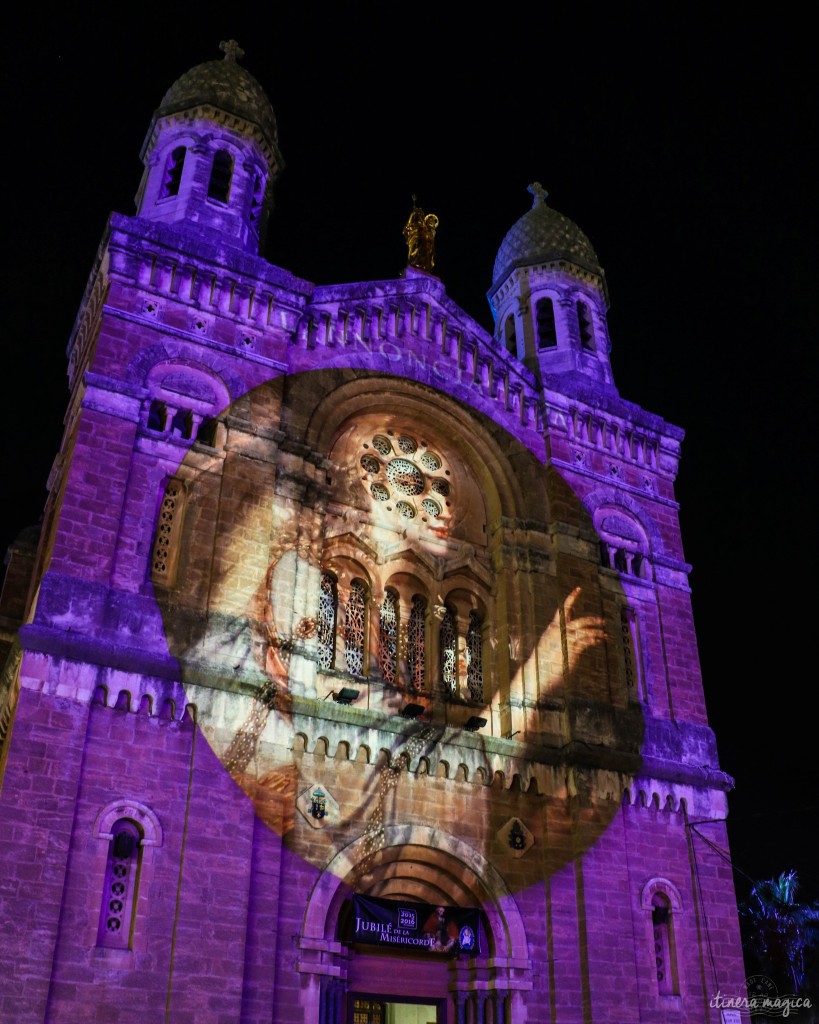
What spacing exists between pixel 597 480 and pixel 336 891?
13111 millimetres

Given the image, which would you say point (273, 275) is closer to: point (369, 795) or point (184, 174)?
point (184, 174)

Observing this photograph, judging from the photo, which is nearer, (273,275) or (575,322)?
(273,275)

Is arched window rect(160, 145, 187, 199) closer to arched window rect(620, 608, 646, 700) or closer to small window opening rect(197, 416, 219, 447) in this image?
small window opening rect(197, 416, 219, 447)

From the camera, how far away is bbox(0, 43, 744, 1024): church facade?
54.2 feet

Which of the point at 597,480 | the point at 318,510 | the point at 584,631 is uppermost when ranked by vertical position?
the point at 597,480

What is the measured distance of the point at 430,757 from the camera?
20078 millimetres

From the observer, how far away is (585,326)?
31.3m

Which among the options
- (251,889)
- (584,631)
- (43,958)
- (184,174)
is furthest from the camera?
(184,174)

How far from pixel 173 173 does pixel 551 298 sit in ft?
39.6

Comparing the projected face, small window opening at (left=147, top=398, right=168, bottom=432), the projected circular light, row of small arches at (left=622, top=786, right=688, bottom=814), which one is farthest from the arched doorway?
small window opening at (left=147, top=398, right=168, bottom=432)

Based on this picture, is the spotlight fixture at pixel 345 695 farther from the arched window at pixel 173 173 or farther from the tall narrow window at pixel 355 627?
the arched window at pixel 173 173

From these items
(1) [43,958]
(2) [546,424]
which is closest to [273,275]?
(2) [546,424]

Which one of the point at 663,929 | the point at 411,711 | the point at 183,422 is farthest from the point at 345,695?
the point at 663,929

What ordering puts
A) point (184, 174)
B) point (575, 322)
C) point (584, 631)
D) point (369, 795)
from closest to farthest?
1. point (369, 795)
2. point (584, 631)
3. point (184, 174)
4. point (575, 322)
